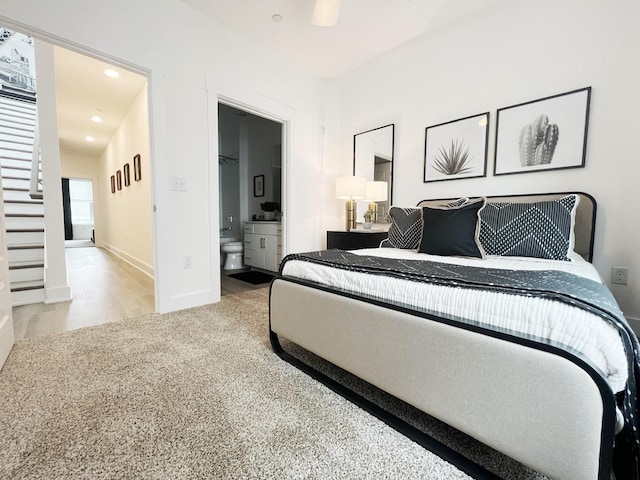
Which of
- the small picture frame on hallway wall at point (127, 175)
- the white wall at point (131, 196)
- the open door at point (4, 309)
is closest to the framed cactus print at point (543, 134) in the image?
the white wall at point (131, 196)

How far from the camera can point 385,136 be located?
10.7 feet

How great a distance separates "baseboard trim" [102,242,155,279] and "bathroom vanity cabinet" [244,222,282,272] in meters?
1.40

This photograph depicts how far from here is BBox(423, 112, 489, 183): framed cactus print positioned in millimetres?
2514

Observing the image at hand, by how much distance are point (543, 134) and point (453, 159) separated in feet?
2.27

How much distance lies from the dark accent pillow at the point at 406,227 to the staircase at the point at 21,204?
352 cm

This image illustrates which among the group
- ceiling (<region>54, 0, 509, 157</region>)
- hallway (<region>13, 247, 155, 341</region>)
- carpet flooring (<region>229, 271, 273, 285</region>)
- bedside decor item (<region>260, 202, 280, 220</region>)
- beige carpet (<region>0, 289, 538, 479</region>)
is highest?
ceiling (<region>54, 0, 509, 157</region>)

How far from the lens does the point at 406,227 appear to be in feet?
7.55

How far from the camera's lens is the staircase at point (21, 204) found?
2.76 metres

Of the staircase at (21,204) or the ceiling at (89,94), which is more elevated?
the ceiling at (89,94)

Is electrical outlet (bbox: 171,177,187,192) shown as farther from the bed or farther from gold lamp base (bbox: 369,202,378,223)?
gold lamp base (bbox: 369,202,378,223)

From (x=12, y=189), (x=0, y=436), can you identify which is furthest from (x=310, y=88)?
(x=12, y=189)

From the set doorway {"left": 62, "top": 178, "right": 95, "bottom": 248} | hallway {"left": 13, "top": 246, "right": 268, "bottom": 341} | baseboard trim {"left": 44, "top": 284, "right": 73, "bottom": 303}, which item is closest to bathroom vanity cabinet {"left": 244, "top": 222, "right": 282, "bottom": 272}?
hallway {"left": 13, "top": 246, "right": 268, "bottom": 341}

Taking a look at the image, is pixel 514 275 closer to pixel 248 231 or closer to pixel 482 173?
pixel 482 173

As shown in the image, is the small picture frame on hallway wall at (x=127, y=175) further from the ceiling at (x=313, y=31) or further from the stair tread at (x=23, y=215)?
the stair tread at (x=23, y=215)
